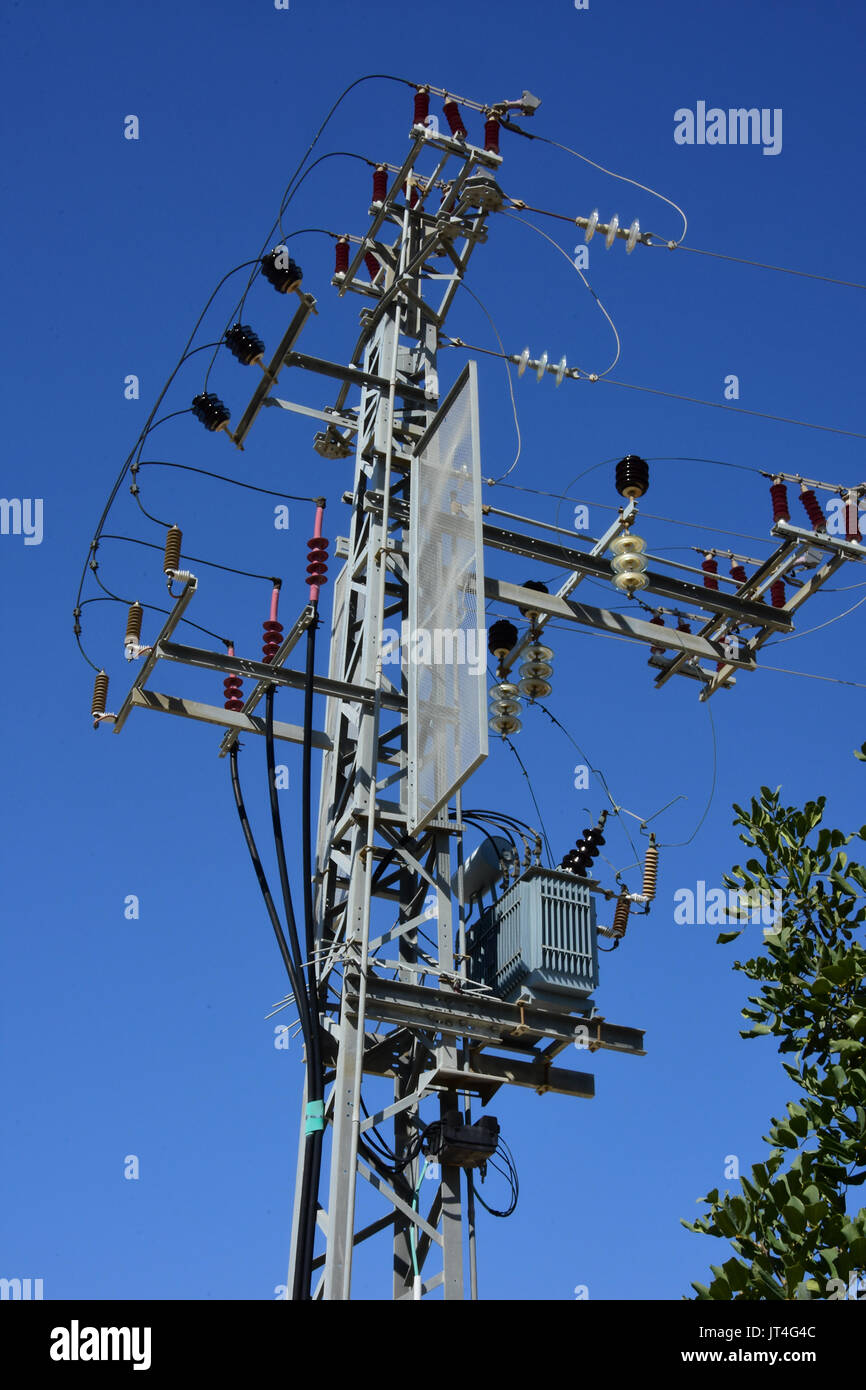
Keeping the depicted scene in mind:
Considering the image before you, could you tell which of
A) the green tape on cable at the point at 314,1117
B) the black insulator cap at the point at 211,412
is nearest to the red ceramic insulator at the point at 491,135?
the black insulator cap at the point at 211,412

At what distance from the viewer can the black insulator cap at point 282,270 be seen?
10.3m

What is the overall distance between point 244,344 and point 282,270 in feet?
2.27

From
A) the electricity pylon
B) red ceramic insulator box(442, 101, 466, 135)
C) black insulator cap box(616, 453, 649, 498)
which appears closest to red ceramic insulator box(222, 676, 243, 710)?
the electricity pylon

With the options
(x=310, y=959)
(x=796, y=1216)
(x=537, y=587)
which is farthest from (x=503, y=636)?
(x=796, y=1216)

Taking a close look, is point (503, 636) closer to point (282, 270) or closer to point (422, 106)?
point (282, 270)

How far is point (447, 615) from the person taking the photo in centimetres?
977

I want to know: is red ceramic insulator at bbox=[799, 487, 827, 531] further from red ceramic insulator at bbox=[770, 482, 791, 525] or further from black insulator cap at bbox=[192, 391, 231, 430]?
black insulator cap at bbox=[192, 391, 231, 430]

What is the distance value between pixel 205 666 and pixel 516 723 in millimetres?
2884

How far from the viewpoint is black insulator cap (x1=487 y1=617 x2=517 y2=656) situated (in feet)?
39.1

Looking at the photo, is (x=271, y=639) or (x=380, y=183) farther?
(x=380, y=183)

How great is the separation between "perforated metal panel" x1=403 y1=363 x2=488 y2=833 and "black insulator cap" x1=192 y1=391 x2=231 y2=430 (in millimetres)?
1558

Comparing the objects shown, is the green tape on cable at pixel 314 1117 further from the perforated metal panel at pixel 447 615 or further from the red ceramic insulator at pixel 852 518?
the red ceramic insulator at pixel 852 518

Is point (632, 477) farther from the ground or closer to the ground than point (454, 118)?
closer to the ground
